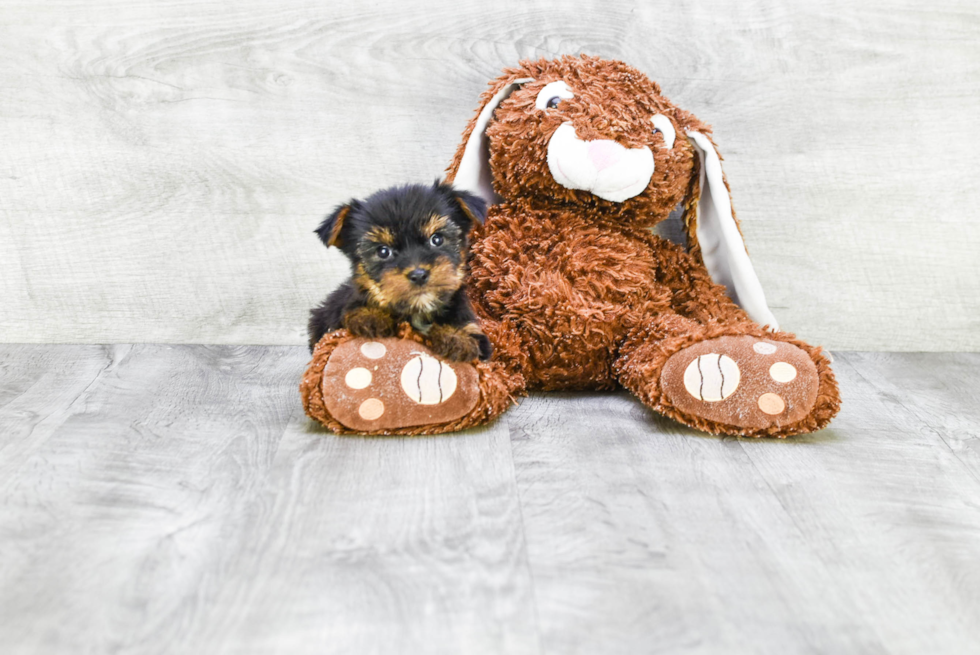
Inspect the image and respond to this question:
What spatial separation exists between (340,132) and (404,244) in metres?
0.68

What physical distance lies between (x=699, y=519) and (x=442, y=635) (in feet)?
1.31

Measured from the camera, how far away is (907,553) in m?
1.03

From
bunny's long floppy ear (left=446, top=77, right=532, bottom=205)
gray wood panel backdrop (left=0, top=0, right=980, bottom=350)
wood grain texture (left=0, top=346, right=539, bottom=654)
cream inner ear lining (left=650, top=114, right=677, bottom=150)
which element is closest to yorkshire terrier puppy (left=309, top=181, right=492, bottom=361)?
wood grain texture (left=0, top=346, right=539, bottom=654)

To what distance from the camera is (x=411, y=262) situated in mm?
1228

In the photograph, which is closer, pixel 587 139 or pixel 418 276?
pixel 418 276

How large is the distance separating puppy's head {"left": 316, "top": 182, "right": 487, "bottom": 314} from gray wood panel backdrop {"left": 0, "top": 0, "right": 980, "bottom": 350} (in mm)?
591

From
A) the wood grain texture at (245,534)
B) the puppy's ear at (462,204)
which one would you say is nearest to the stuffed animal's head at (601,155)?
the puppy's ear at (462,204)

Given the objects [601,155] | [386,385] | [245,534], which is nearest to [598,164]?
[601,155]

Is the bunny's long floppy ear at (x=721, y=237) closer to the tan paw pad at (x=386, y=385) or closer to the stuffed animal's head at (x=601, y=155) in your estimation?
the stuffed animal's head at (x=601, y=155)

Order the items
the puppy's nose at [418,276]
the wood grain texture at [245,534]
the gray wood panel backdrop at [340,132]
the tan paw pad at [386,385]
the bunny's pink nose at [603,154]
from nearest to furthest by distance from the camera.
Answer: the wood grain texture at [245,534], the puppy's nose at [418,276], the tan paw pad at [386,385], the bunny's pink nose at [603,154], the gray wood panel backdrop at [340,132]

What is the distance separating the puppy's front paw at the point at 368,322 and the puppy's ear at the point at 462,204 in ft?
0.60

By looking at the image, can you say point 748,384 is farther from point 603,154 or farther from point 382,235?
point 382,235

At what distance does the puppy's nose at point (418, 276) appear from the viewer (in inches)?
47.8

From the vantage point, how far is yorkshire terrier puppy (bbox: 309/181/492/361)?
124 centimetres
